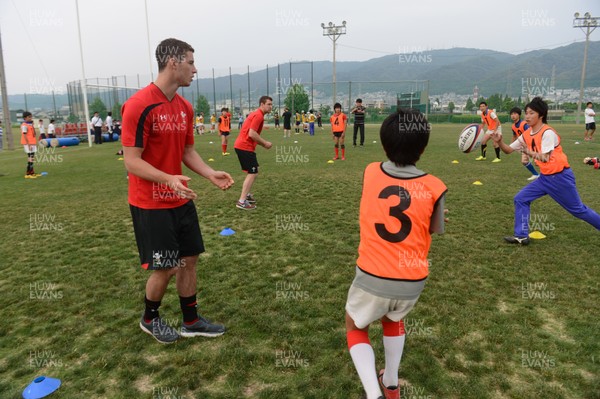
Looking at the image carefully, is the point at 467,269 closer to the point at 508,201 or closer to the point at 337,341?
the point at 337,341

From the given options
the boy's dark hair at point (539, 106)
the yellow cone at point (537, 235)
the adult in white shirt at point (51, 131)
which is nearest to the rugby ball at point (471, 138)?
the boy's dark hair at point (539, 106)

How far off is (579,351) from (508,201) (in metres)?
5.73

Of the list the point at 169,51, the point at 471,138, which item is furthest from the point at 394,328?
the point at 471,138

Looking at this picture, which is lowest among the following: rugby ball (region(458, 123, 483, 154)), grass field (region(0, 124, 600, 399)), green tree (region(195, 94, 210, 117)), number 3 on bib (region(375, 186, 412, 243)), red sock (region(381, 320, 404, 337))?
grass field (region(0, 124, 600, 399))

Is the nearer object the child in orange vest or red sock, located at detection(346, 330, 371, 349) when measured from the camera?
the child in orange vest

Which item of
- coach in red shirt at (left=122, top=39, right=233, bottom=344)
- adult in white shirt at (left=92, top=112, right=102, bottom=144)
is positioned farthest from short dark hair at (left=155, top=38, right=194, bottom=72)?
adult in white shirt at (left=92, top=112, right=102, bottom=144)

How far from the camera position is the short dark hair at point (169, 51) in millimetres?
3050

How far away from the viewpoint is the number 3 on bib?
90.1 inches

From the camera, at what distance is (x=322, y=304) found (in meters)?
4.02

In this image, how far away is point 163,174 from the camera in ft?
9.26

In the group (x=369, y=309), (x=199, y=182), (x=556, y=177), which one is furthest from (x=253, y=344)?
(x=199, y=182)

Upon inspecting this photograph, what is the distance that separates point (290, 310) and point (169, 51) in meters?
2.64

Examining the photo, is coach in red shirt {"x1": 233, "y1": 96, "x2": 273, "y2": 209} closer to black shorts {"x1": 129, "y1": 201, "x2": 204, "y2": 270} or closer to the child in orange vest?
black shorts {"x1": 129, "y1": 201, "x2": 204, "y2": 270}

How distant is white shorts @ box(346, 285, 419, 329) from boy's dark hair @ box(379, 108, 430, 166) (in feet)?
2.74
